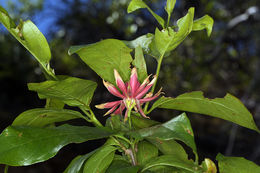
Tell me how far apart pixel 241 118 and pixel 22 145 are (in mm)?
353

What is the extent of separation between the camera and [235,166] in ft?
1.66

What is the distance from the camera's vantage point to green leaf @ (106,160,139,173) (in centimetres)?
44

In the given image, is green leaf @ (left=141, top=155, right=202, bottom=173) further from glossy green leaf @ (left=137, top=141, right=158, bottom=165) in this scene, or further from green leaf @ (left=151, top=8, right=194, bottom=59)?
green leaf @ (left=151, top=8, right=194, bottom=59)

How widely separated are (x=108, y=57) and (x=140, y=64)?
57mm

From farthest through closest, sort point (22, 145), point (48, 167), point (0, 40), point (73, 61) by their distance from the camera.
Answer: point (0, 40), point (73, 61), point (48, 167), point (22, 145)

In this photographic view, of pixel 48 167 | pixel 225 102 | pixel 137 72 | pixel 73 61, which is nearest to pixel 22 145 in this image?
pixel 137 72

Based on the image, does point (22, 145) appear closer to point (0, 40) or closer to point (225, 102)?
point (225, 102)

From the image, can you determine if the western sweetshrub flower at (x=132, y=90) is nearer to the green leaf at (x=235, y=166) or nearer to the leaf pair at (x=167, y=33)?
the leaf pair at (x=167, y=33)

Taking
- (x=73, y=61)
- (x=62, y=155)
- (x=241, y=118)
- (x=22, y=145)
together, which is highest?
(x=22, y=145)

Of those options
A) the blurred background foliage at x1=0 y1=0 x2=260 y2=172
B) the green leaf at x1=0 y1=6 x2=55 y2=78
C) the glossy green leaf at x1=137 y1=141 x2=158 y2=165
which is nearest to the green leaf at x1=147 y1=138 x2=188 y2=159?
the glossy green leaf at x1=137 y1=141 x2=158 y2=165

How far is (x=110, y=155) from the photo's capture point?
0.49 meters

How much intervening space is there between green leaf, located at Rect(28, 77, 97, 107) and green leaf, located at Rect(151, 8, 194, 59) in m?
0.14

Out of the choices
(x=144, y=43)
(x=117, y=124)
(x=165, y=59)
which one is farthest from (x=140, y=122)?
(x=165, y=59)

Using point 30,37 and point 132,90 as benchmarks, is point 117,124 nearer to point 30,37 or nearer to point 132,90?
point 132,90
